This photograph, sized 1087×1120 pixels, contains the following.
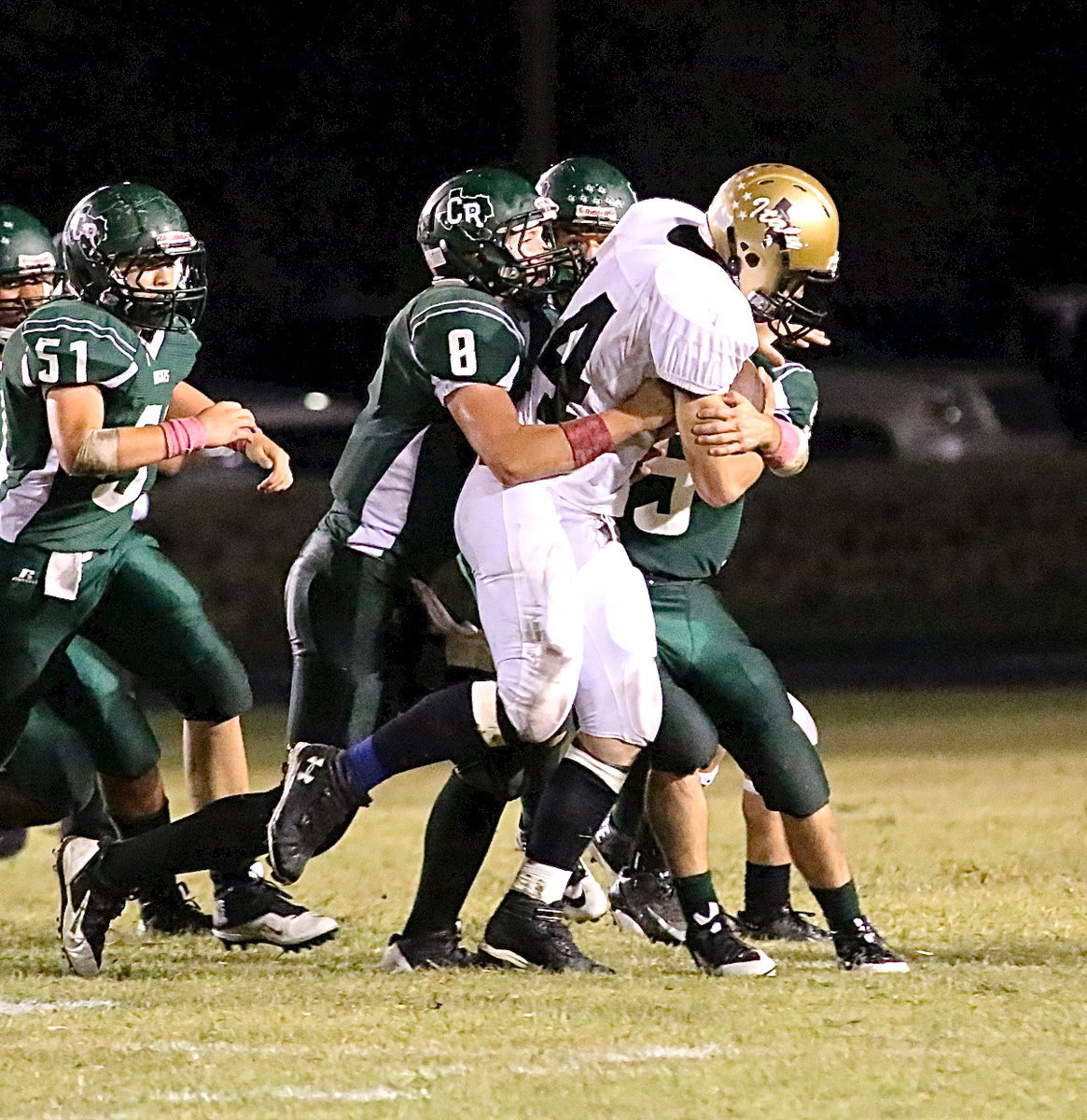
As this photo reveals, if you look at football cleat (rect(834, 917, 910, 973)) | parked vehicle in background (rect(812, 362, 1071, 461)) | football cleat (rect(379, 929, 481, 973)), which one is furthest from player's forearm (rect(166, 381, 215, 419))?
parked vehicle in background (rect(812, 362, 1071, 461))

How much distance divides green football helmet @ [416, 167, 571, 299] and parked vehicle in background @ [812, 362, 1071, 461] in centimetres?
1354

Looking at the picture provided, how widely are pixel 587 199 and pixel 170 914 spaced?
187 cm

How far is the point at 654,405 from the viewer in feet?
15.3

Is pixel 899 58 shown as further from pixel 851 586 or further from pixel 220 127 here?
pixel 851 586

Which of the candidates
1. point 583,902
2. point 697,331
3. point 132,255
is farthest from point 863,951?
point 132,255

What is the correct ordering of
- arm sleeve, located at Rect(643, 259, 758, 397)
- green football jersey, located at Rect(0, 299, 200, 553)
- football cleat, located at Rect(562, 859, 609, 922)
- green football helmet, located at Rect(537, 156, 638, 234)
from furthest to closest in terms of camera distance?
football cleat, located at Rect(562, 859, 609, 922)
green football helmet, located at Rect(537, 156, 638, 234)
green football jersey, located at Rect(0, 299, 200, 553)
arm sleeve, located at Rect(643, 259, 758, 397)

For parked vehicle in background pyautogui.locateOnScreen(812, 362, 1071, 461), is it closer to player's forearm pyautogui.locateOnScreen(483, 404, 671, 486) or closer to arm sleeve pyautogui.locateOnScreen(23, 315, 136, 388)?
arm sleeve pyautogui.locateOnScreen(23, 315, 136, 388)

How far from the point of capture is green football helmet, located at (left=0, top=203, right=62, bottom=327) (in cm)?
596

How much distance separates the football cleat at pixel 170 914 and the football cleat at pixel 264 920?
0.99 ft

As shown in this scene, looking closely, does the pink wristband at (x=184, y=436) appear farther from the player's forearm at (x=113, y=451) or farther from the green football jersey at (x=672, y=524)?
the green football jersey at (x=672, y=524)

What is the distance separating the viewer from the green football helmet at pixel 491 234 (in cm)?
500

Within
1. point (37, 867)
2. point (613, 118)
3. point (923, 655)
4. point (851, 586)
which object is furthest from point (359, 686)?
point (613, 118)

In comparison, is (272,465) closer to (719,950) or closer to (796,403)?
(796,403)

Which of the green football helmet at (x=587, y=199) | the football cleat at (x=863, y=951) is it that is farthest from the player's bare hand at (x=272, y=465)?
the football cleat at (x=863, y=951)
